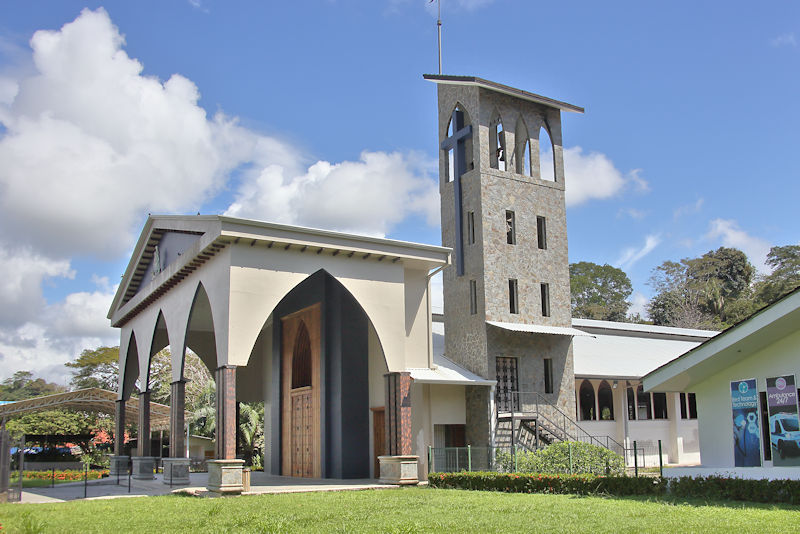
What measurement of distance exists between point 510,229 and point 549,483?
11.4m

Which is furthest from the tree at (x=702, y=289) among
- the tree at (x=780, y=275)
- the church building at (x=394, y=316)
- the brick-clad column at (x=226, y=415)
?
the brick-clad column at (x=226, y=415)

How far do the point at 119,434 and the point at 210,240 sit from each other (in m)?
15.1

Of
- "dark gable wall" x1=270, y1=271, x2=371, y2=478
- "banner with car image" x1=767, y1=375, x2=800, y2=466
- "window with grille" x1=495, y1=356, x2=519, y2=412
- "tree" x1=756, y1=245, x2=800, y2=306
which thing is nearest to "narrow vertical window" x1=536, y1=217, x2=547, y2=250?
"window with grille" x1=495, y1=356, x2=519, y2=412

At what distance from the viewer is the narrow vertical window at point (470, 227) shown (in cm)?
2586

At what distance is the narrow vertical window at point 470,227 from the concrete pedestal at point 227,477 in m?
11.8

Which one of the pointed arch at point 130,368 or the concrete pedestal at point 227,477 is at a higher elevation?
the pointed arch at point 130,368

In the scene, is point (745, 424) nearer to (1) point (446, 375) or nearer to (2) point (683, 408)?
(1) point (446, 375)

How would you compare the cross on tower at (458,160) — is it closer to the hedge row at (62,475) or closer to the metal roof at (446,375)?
the metal roof at (446,375)

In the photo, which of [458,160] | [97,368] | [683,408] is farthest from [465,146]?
[97,368]

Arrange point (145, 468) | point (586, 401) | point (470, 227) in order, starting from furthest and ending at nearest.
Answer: point (586, 401) → point (470, 227) → point (145, 468)

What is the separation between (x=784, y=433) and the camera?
14.0m

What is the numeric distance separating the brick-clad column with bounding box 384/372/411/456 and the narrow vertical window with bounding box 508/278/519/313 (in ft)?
21.0

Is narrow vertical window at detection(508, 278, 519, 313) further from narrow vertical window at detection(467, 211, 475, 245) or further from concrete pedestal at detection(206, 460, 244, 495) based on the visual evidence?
concrete pedestal at detection(206, 460, 244, 495)

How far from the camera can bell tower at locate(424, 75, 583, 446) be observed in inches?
982
